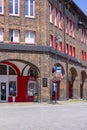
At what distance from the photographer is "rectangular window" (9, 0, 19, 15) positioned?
47594 millimetres

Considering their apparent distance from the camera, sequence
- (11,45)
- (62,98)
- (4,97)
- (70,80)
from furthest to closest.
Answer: (70,80), (62,98), (4,97), (11,45)

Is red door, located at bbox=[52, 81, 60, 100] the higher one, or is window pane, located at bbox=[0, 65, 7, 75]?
window pane, located at bbox=[0, 65, 7, 75]

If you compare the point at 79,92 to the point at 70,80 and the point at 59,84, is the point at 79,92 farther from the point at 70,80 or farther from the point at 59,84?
the point at 59,84

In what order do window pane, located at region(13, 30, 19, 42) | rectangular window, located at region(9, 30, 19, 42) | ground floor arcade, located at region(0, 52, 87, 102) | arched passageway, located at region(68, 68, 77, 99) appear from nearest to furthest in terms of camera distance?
1. rectangular window, located at region(9, 30, 19, 42)
2. window pane, located at region(13, 30, 19, 42)
3. ground floor arcade, located at region(0, 52, 87, 102)
4. arched passageway, located at region(68, 68, 77, 99)

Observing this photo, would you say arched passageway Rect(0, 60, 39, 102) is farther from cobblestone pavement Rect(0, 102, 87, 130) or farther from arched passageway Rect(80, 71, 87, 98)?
cobblestone pavement Rect(0, 102, 87, 130)

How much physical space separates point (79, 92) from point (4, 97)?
16508 millimetres

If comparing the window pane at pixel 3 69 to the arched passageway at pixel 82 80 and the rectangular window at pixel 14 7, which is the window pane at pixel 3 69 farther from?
the arched passageway at pixel 82 80

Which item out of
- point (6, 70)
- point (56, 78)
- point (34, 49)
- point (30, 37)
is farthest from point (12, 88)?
point (30, 37)

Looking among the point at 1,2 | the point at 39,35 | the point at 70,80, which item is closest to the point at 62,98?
the point at 70,80

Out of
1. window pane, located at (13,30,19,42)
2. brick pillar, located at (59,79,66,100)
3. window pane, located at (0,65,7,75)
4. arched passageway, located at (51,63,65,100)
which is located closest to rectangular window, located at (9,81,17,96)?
window pane, located at (0,65,7,75)

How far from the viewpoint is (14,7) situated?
4797 cm

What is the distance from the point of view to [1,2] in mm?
47188

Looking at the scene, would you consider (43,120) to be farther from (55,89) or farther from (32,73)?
(32,73)

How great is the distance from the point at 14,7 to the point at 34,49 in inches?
210
